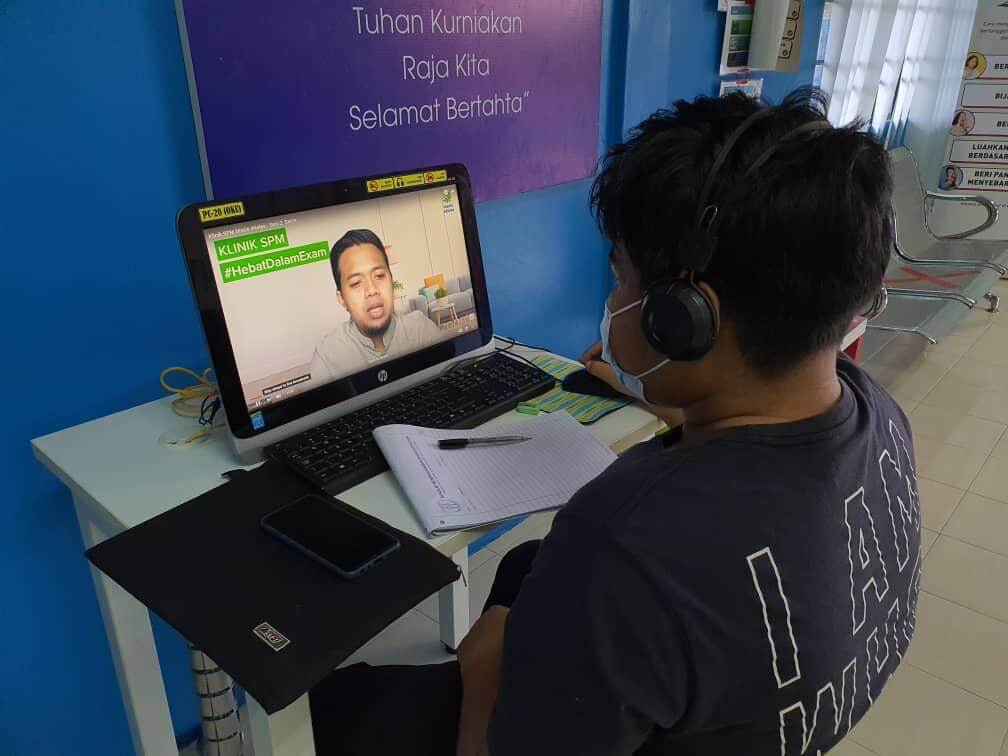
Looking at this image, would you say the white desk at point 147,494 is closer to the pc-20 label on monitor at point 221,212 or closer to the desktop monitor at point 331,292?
the desktop monitor at point 331,292

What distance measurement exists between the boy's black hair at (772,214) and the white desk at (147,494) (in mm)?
459

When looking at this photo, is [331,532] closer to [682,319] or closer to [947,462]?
[682,319]

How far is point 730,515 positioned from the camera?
0.63 m

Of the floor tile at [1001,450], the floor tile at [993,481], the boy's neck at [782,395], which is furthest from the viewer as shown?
the floor tile at [1001,450]

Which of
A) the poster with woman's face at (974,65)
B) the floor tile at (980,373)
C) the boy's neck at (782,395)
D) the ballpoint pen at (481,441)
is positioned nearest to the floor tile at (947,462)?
the floor tile at (980,373)

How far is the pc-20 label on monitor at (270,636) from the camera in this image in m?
0.79

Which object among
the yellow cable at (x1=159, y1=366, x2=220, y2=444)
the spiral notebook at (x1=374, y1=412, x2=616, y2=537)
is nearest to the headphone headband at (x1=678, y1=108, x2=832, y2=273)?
the spiral notebook at (x1=374, y1=412, x2=616, y2=537)

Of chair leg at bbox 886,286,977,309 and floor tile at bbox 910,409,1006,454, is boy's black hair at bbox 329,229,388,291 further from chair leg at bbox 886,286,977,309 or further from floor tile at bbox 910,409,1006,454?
chair leg at bbox 886,286,977,309

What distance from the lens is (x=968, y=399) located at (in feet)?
10.2

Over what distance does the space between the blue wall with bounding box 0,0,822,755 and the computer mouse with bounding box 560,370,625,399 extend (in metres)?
0.67

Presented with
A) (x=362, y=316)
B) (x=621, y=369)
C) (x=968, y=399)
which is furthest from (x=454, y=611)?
(x=968, y=399)

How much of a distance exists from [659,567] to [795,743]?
0.79 feet

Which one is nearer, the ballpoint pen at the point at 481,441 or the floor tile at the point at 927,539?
the ballpoint pen at the point at 481,441

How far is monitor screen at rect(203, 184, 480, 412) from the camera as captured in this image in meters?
1.11
